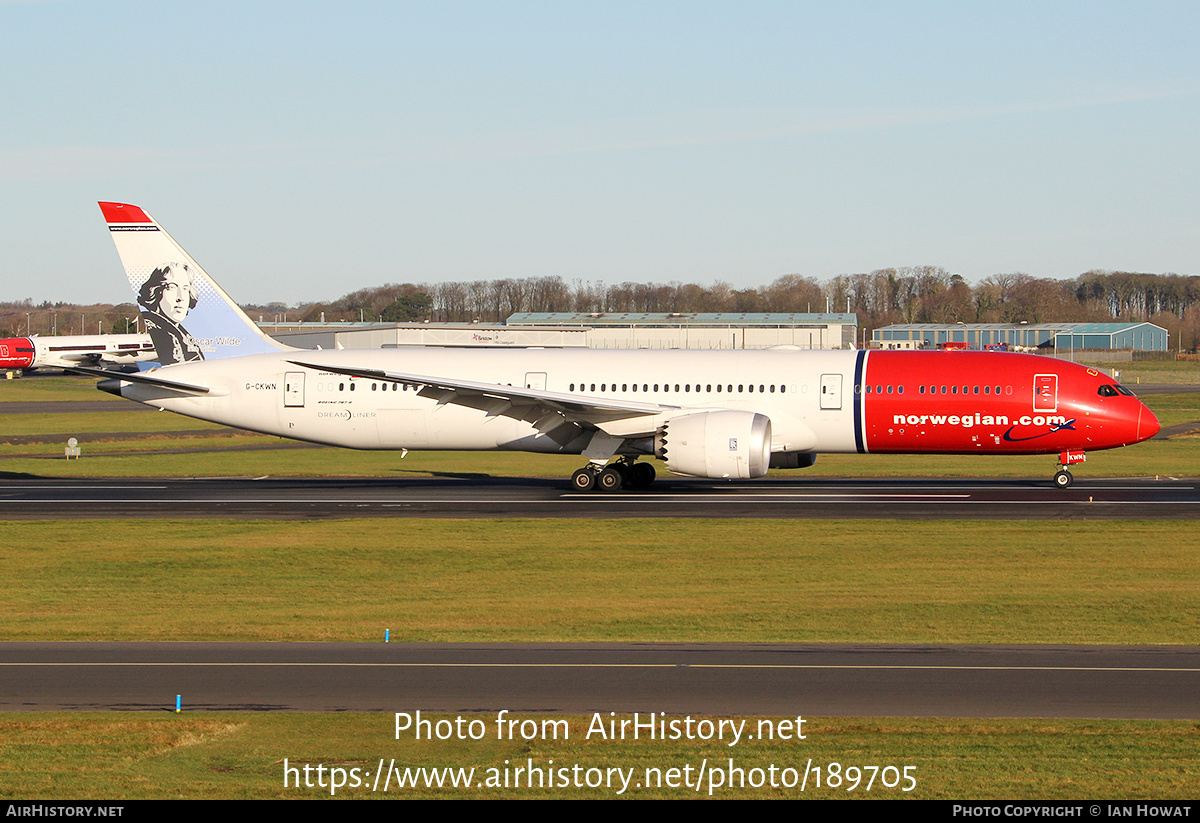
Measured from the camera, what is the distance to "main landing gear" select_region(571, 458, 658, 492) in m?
37.2

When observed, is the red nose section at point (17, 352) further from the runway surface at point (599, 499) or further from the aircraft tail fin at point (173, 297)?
the aircraft tail fin at point (173, 297)

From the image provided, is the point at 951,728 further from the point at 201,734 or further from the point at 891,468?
the point at 891,468

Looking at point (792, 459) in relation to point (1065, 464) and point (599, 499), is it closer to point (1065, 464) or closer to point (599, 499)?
point (599, 499)

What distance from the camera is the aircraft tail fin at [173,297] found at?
4081 centimetres

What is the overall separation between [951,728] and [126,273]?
35098 mm

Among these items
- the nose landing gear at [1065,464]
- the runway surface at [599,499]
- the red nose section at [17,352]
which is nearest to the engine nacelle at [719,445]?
the runway surface at [599,499]

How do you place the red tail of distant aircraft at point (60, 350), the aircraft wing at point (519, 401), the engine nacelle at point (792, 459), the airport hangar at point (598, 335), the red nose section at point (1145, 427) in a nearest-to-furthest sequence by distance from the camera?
the aircraft wing at point (519, 401) < the red nose section at point (1145, 427) < the engine nacelle at point (792, 459) < the airport hangar at point (598, 335) < the red tail of distant aircraft at point (60, 350)

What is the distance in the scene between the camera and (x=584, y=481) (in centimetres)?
3716

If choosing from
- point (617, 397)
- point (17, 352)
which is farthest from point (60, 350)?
point (617, 397)

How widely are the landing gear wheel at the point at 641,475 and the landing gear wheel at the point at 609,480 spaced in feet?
2.94

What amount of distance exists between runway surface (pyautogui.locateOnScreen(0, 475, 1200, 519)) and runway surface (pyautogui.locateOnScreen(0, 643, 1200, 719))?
47.6 feet

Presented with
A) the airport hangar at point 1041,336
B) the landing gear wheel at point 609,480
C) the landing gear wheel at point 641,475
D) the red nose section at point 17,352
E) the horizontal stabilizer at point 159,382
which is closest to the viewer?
the landing gear wheel at point 609,480

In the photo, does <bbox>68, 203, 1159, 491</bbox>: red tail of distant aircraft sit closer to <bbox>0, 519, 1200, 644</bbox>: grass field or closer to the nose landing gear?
the nose landing gear
